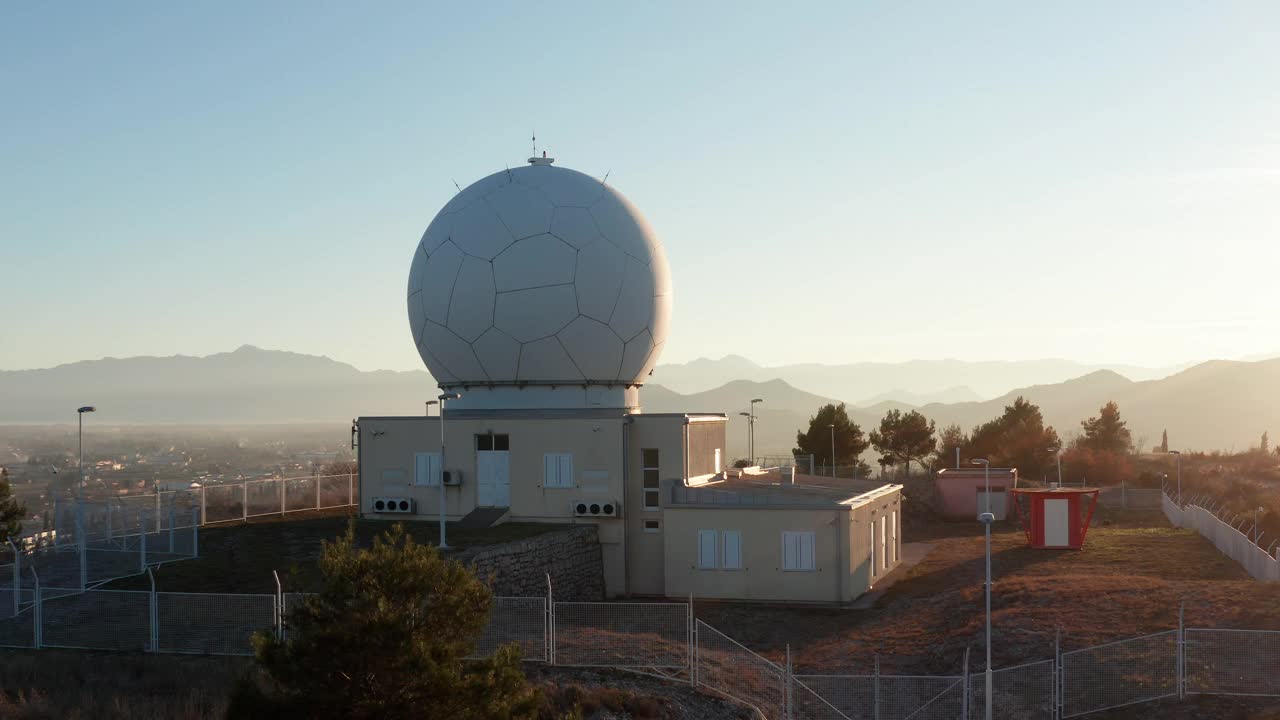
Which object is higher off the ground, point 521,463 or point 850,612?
point 521,463

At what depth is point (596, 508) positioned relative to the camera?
1212 inches

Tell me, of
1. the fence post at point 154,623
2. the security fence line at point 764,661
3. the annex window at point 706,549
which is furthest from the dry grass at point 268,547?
the annex window at point 706,549

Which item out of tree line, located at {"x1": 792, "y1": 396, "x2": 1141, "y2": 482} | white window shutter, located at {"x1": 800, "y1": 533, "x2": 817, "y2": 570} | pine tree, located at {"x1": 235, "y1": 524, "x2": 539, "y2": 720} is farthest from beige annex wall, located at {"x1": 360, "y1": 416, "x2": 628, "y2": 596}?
tree line, located at {"x1": 792, "y1": 396, "x2": 1141, "y2": 482}

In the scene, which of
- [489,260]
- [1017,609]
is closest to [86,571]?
[489,260]

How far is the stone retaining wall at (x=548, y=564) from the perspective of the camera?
24.8 meters

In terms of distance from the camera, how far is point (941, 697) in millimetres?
18312

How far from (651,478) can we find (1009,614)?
11.2 metres

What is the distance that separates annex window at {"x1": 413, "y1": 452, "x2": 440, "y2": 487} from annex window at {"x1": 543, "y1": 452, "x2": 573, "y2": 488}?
10.9 feet

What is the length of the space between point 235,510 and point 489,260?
34.6 ft

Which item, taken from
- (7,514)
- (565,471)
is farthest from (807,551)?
(7,514)

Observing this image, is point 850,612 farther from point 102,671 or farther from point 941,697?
point 102,671

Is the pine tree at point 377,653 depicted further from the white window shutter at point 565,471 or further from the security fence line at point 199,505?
the white window shutter at point 565,471

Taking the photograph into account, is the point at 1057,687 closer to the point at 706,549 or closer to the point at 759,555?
the point at 759,555

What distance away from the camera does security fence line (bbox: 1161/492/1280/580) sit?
2805 cm
